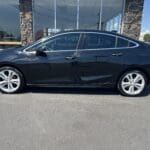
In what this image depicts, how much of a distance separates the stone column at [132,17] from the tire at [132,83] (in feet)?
18.6

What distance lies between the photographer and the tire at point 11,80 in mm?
5123

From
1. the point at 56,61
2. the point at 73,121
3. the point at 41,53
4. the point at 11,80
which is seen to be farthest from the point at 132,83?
the point at 11,80

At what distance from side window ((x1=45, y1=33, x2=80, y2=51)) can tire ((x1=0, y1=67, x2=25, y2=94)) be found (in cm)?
101

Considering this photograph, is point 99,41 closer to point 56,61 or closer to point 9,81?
point 56,61

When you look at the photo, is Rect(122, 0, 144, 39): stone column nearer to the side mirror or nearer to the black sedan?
the black sedan

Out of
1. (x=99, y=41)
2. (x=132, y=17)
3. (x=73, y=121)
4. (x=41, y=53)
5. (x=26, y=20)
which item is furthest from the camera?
(x=26, y=20)

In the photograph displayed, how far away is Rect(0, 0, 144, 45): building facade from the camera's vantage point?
33.8 ft

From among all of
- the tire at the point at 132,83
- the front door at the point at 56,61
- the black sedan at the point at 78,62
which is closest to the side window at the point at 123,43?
the black sedan at the point at 78,62

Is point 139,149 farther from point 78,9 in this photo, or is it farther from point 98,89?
point 78,9

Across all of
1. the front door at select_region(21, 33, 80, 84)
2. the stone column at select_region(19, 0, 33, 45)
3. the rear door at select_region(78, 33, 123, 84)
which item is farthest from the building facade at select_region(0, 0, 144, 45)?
the front door at select_region(21, 33, 80, 84)

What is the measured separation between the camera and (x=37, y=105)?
4414 mm

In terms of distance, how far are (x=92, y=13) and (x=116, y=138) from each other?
1154cm

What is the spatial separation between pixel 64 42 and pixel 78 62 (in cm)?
60

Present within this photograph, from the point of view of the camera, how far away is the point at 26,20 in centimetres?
1043
